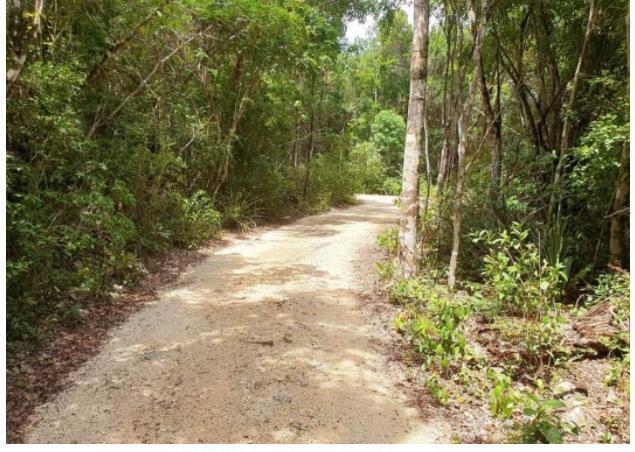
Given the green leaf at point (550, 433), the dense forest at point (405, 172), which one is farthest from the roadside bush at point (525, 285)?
the green leaf at point (550, 433)

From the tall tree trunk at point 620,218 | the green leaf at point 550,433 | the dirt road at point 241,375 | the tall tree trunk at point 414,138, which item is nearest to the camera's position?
the green leaf at point 550,433

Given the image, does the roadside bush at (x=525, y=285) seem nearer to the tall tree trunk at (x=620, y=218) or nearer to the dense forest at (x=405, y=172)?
the dense forest at (x=405, y=172)

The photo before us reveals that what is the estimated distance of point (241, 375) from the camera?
3.66m

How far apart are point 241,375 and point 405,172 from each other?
11.4 feet

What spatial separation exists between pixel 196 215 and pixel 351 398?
5.70 metres

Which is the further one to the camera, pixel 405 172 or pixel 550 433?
pixel 405 172

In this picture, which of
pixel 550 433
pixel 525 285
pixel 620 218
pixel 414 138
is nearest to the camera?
pixel 550 433

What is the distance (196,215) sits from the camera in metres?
8.25

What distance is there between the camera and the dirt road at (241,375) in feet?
9.80

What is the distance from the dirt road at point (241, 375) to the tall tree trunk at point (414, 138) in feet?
2.81

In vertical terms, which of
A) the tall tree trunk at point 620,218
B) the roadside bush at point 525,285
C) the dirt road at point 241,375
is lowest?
the dirt road at point 241,375

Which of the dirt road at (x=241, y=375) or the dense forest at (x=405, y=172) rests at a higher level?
the dense forest at (x=405, y=172)

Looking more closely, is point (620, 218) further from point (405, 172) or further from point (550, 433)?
point (550, 433)

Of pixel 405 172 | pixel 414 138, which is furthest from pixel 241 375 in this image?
pixel 414 138
